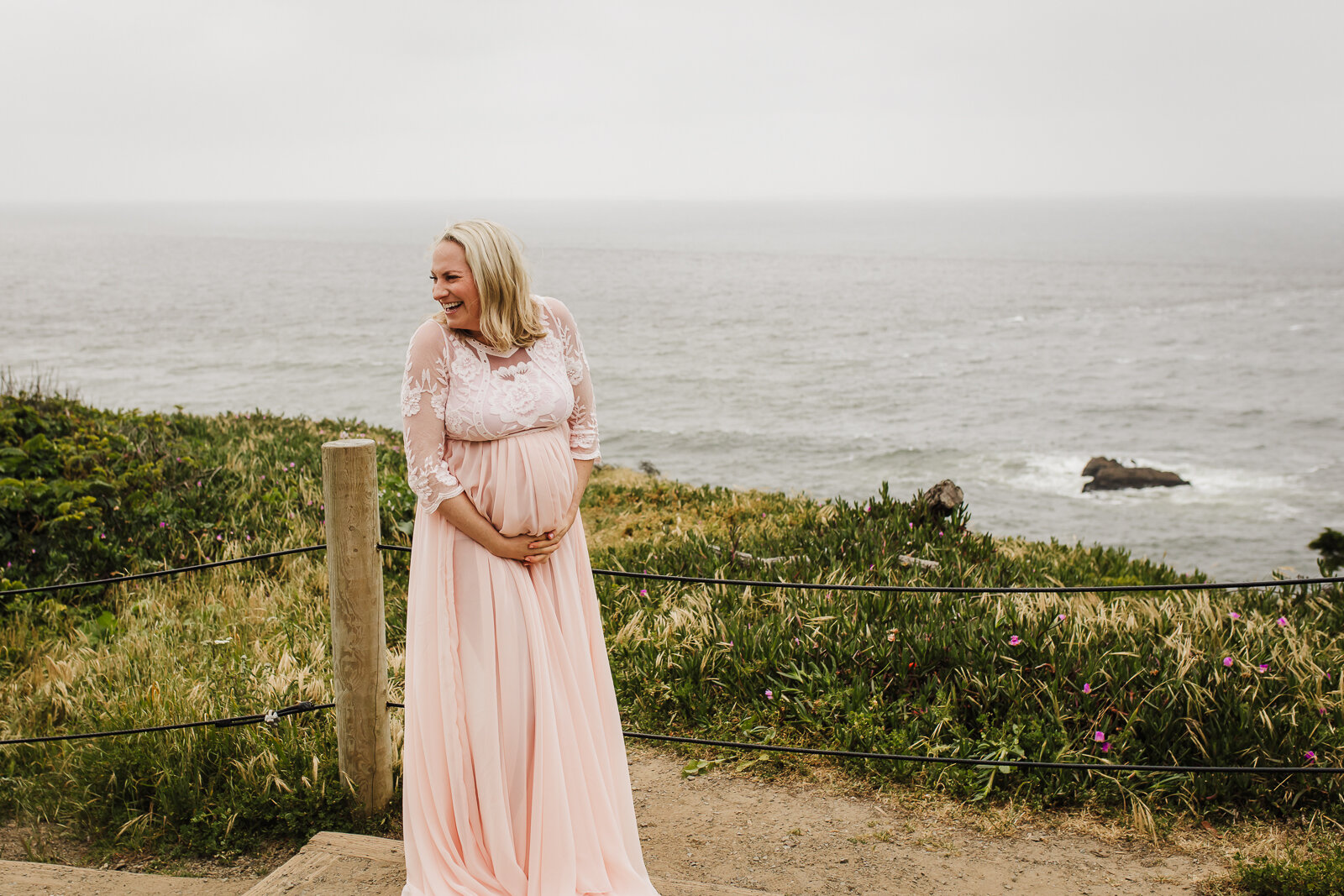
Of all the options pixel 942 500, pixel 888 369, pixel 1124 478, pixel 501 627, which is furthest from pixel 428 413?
pixel 888 369

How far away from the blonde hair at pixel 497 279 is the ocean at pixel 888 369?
838 millimetres

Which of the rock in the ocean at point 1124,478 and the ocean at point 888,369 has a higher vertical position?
the ocean at point 888,369

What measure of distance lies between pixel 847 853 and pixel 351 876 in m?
2.09

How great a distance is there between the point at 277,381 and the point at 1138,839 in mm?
42694

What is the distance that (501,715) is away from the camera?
354 centimetres

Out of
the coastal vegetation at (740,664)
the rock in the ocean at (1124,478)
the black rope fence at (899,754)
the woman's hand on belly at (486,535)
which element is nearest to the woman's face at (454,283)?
the woman's hand on belly at (486,535)

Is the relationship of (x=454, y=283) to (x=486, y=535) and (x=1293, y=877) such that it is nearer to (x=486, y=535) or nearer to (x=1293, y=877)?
(x=486, y=535)

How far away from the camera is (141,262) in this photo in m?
112

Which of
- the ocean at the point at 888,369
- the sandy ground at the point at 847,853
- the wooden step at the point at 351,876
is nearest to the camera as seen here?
the wooden step at the point at 351,876

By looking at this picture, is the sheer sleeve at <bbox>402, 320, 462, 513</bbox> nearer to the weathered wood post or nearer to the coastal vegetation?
the weathered wood post

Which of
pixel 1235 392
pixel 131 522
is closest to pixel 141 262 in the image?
pixel 1235 392

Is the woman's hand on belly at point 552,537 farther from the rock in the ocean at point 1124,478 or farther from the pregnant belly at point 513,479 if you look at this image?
the rock in the ocean at point 1124,478

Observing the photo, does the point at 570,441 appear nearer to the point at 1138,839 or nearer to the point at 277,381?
the point at 1138,839

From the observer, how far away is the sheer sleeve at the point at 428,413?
3340mm
